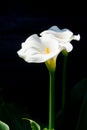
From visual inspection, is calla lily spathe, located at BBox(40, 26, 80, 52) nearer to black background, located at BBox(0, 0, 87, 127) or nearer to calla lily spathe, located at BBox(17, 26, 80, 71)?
calla lily spathe, located at BBox(17, 26, 80, 71)

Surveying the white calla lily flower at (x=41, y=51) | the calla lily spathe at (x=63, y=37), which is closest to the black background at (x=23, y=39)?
the calla lily spathe at (x=63, y=37)

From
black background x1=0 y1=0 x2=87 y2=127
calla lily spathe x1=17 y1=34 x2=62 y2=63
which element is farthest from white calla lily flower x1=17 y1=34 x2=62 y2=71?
black background x1=0 y1=0 x2=87 y2=127

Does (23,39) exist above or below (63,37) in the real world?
below

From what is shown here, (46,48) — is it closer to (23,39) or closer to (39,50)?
(39,50)

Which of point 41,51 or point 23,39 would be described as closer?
point 41,51

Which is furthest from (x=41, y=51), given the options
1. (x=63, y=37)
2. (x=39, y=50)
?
(x=63, y=37)
